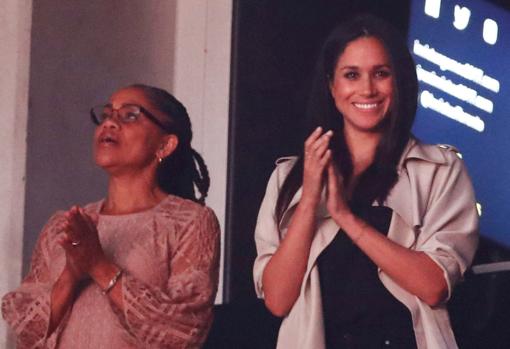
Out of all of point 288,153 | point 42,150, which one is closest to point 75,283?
point 42,150

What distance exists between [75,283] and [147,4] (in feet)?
6.54

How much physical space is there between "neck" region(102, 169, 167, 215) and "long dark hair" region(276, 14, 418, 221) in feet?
1.65

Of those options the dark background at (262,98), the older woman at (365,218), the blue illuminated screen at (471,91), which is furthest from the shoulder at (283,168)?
the blue illuminated screen at (471,91)

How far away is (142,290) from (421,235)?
2.49 ft

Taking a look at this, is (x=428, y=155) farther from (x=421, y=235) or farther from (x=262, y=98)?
(x=262, y=98)

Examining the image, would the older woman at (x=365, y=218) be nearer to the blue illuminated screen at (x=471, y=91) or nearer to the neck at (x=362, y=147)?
the neck at (x=362, y=147)

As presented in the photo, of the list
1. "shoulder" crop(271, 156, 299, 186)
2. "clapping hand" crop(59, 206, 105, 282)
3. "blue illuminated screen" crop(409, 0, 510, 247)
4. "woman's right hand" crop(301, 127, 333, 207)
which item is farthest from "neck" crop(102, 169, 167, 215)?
"blue illuminated screen" crop(409, 0, 510, 247)

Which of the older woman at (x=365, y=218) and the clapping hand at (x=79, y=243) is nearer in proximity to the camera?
the older woman at (x=365, y=218)

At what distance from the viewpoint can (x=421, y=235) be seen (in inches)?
130

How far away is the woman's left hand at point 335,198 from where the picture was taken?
3.27m

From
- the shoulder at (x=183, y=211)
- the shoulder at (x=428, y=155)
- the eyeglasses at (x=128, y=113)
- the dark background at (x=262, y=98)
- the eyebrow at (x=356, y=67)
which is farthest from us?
the dark background at (x=262, y=98)

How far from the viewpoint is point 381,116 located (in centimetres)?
346

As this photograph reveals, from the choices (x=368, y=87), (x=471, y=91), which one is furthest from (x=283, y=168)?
(x=471, y=91)

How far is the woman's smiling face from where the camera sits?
345cm
